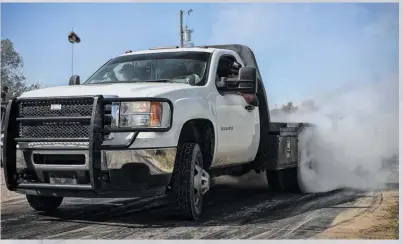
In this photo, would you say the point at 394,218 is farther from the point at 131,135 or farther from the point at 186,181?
the point at 131,135

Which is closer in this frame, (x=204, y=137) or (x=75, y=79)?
(x=204, y=137)

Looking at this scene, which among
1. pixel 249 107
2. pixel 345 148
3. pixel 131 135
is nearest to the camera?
pixel 131 135

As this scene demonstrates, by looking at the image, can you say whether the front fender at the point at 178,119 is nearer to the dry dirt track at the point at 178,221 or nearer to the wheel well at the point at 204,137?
the wheel well at the point at 204,137

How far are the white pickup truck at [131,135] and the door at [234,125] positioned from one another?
22 mm

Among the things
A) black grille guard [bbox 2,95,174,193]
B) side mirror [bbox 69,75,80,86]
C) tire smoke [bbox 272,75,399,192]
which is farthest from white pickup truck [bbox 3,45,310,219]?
tire smoke [bbox 272,75,399,192]

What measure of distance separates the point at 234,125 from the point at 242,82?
0.60 m

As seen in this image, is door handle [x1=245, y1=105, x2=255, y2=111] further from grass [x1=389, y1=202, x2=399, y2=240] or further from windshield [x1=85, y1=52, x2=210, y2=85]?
grass [x1=389, y1=202, x2=399, y2=240]

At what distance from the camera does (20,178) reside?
5336 mm

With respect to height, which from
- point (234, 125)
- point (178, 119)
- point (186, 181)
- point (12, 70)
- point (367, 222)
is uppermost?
point (12, 70)

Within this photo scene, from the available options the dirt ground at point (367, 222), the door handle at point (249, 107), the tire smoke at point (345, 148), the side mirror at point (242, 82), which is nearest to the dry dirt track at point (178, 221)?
the dirt ground at point (367, 222)

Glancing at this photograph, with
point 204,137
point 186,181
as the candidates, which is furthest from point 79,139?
point 204,137

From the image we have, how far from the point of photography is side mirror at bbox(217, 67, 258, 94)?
596 cm

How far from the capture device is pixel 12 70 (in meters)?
6.55

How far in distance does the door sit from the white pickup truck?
2 centimetres
